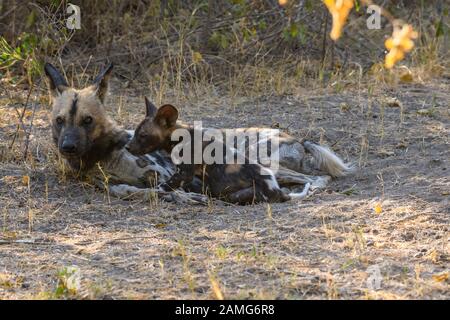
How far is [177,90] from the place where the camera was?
7.91 metres

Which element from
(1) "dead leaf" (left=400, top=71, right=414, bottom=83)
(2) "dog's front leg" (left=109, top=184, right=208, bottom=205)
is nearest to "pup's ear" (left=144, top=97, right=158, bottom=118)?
(2) "dog's front leg" (left=109, top=184, right=208, bottom=205)

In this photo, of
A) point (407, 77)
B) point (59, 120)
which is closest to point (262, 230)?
point (59, 120)

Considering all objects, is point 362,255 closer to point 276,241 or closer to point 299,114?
point 276,241

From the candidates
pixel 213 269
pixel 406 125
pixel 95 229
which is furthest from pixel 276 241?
pixel 406 125

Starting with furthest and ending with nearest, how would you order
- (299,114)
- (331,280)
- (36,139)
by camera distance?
(299,114) < (36,139) < (331,280)

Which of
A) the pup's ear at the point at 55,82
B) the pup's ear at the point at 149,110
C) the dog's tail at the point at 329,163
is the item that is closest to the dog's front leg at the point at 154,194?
the pup's ear at the point at 149,110

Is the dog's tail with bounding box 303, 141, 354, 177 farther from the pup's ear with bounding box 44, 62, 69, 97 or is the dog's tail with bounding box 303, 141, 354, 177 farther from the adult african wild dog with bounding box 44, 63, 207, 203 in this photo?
the pup's ear with bounding box 44, 62, 69, 97

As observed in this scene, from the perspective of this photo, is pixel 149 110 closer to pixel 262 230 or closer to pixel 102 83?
pixel 102 83

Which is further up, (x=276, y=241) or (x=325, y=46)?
(x=325, y=46)

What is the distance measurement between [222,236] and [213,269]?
0.68 m

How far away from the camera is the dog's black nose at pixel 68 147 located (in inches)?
222

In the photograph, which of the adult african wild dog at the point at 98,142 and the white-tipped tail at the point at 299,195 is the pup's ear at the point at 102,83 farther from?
the white-tipped tail at the point at 299,195

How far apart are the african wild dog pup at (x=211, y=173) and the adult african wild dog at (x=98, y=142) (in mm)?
247

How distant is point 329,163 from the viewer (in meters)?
6.09
